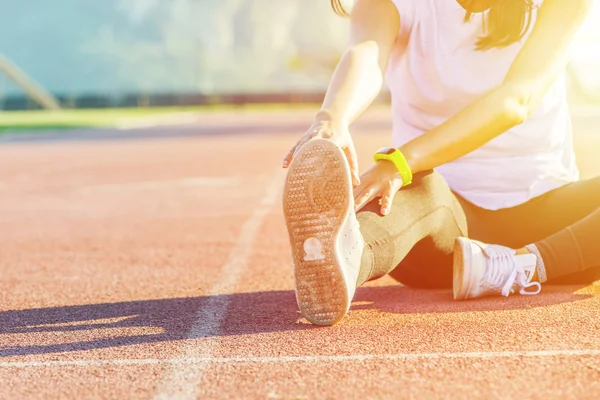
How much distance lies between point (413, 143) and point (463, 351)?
2.52ft

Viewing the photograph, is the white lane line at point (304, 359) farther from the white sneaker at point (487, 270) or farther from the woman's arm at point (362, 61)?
the woman's arm at point (362, 61)

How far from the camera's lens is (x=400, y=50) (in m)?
3.94

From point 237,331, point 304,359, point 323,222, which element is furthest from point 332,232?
point 237,331

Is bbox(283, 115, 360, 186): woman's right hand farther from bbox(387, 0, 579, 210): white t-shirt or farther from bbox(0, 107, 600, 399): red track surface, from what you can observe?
bbox(387, 0, 579, 210): white t-shirt

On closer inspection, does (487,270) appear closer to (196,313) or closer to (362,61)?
(362,61)

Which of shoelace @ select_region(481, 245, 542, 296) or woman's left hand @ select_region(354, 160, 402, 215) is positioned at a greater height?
woman's left hand @ select_region(354, 160, 402, 215)

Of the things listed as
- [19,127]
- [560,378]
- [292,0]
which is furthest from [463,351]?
[292,0]

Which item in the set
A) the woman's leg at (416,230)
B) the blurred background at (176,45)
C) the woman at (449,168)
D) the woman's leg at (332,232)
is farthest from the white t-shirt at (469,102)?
the blurred background at (176,45)

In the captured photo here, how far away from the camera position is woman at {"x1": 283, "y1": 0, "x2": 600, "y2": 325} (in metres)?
3.12

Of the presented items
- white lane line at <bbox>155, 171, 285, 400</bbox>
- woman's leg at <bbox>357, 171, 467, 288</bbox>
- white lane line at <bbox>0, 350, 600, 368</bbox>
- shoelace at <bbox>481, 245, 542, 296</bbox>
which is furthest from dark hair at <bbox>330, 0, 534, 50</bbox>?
white lane line at <bbox>155, 171, 285, 400</bbox>

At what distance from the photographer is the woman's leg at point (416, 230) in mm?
3303

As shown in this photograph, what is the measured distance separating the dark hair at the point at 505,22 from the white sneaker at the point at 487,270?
2.64 feet

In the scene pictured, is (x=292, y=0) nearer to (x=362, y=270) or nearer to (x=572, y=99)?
(x=572, y=99)

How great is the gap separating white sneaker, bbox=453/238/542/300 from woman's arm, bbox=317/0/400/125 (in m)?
0.69
